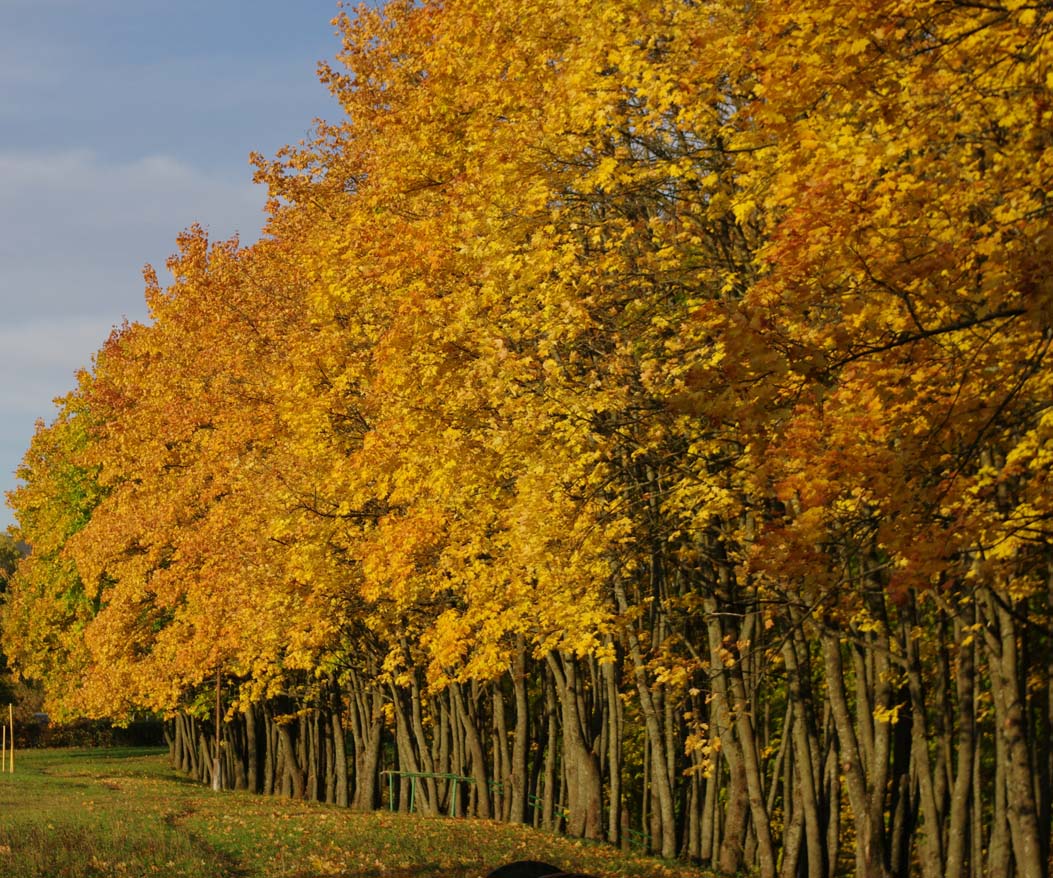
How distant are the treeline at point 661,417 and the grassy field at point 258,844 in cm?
295

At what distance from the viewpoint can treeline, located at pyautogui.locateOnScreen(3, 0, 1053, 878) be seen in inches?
399

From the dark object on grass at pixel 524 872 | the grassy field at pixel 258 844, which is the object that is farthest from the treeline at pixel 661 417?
the dark object on grass at pixel 524 872

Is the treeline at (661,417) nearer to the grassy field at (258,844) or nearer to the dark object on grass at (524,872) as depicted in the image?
the grassy field at (258,844)

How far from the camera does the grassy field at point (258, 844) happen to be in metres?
18.4

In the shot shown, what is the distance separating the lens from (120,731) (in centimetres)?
8638

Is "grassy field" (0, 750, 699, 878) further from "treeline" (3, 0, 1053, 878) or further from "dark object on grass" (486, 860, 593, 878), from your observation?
"dark object on grass" (486, 860, 593, 878)

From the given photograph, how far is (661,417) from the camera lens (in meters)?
16.5

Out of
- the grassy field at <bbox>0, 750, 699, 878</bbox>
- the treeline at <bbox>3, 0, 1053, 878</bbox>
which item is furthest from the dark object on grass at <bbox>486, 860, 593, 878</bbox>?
the grassy field at <bbox>0, 750, 699, 878</bbox>

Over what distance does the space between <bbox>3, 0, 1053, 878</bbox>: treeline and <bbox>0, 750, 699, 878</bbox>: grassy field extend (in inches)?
116

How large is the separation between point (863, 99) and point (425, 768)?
28.4m

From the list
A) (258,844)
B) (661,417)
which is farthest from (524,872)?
(258,844)

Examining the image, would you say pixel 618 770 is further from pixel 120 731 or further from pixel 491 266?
pixel 120 731

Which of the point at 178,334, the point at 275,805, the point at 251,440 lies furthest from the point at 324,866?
the point at 178,334

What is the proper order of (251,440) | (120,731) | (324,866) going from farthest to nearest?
1. (120,731)
2. (251,440)
3. (324,866)
